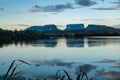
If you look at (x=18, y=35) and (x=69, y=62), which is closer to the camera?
(x=69, y=62)

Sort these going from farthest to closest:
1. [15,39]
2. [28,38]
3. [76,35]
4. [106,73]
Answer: [76,35] → [28,38] → [15,39] → [106,73]

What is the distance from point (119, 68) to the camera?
3269 cm

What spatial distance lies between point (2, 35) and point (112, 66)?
242ft

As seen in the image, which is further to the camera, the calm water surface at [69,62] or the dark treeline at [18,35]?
the dark treeline at [18,35]

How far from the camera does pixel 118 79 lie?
24953 mm

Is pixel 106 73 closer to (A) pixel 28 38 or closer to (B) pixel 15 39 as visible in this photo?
(B) pixel 15 39

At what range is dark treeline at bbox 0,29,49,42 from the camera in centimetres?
10389

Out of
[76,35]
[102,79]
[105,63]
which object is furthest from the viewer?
[76,35]

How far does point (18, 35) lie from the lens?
112438 mm

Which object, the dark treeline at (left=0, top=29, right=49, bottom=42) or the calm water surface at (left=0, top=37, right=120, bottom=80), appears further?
the dark treeline at (left=0, top=29, right=49, bottom=42)

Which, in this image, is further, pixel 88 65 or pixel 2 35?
pixel 2 35

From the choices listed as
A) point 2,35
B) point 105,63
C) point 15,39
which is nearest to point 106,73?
point 105,63

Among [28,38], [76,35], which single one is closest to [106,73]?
[28,38]

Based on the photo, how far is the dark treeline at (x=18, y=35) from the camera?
104 metres
